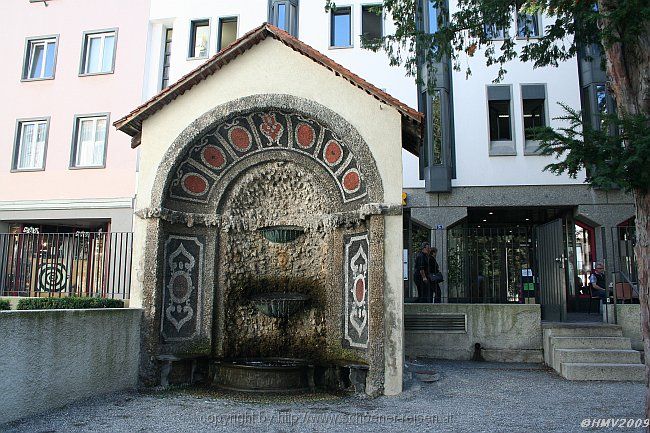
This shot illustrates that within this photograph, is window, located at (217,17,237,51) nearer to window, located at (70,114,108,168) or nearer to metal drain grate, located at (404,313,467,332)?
window, located at (70,114,108,168)

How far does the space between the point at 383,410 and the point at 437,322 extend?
386 centimetres

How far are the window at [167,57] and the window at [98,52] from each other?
162 cm

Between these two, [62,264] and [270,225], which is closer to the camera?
[270,225]

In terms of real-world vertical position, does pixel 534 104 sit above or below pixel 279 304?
above

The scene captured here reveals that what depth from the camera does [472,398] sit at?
707cm

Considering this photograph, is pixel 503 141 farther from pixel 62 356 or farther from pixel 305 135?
pixel 62 356

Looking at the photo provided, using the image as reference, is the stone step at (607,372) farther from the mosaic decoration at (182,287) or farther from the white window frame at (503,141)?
the white window frame at (503,141)

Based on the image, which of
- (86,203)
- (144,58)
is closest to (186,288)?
(86,203)

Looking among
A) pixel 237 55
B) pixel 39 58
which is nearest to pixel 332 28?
pixel 237 55

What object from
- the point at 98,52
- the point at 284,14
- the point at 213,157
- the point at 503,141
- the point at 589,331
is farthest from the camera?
the point at 98,52

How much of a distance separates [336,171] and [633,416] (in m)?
5.18

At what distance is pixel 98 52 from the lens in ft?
57.1

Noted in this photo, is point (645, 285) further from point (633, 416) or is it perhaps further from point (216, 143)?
point (216, 143)

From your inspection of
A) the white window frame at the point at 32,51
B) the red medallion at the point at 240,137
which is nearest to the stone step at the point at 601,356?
the red medallion at the point at 240,137
